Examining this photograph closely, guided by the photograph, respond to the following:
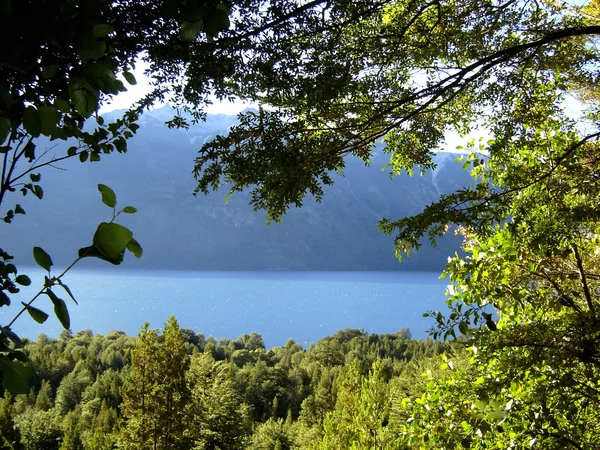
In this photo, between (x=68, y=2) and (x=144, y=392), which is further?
(x=144, y=392)

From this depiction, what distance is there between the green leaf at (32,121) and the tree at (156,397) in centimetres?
835

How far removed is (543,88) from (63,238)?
14930 cm

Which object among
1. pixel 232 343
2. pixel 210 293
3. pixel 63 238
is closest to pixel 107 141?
pixel 232 343

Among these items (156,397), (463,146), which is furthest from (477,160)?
(156,397)

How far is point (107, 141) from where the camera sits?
1.13m

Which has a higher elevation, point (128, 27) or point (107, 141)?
point (128, 27)

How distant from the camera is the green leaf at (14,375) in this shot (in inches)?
17.9

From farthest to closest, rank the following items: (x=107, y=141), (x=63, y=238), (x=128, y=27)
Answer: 1. (x=63, y=238)
2. (x=128, y=27)
3. (x=107, y=141)

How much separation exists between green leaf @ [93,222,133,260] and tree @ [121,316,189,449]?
844 cm

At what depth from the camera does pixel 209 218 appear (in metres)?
158

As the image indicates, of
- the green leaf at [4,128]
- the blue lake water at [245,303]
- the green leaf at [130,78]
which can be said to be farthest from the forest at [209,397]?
the blue lake water at [245,303]

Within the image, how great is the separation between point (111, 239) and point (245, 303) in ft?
294

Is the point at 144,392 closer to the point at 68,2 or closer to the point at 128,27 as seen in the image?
the point at 128,27

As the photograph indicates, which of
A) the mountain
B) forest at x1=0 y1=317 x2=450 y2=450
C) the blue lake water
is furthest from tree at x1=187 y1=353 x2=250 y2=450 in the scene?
the mountain
